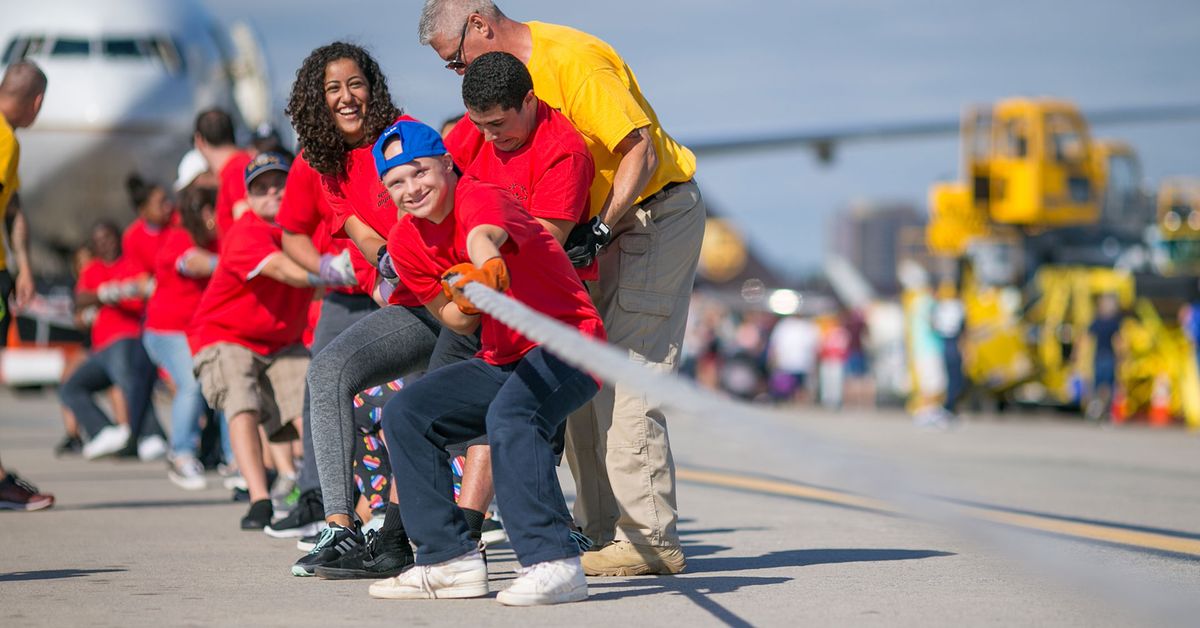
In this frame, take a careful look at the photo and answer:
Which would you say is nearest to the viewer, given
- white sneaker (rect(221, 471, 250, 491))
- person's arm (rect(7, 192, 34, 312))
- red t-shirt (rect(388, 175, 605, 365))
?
red t-shirt (rect(388, 175, 605, 365))

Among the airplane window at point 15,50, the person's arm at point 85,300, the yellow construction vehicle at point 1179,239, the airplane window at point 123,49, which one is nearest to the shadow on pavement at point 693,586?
the person's arm at point 85,300

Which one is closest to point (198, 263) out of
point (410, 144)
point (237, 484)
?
point (237, 484)

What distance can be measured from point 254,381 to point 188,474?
235 cm

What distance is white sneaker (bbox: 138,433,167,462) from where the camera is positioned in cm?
1092

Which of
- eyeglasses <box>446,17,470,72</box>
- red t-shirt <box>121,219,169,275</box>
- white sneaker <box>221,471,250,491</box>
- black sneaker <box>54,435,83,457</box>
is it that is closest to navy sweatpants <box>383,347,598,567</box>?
eyeglasses <box>446,17,470,72</box>

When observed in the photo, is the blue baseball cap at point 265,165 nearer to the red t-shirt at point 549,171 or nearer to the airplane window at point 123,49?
the red t-shirt at point 549,171

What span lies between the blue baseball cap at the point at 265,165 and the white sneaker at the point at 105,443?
4.10 m

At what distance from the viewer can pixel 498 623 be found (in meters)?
4.11

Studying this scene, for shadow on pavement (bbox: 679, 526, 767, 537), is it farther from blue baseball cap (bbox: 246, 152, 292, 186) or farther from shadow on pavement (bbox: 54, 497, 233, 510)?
shadow on pavement (bbox: 54, 497, 233, 510)

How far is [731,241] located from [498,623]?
82.2 m

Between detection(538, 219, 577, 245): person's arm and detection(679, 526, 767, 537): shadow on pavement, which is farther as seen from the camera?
detection(679, 526, 767, 537): shadow on pavement

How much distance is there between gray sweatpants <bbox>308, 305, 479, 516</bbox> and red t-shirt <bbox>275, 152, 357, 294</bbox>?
67cm

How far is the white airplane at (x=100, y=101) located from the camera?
51.0 feet

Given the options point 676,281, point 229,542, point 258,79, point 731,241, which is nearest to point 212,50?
point 258,79
